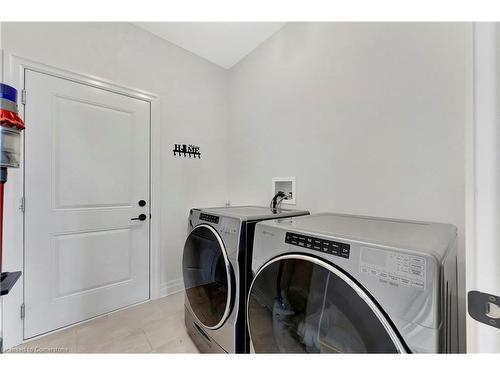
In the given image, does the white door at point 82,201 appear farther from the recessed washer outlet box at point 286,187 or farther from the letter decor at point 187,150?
the recessed washer outlet box at point 286,187

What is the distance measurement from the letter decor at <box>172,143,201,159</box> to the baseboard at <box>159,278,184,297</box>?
1.33 m

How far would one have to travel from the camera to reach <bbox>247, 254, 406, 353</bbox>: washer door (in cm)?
62

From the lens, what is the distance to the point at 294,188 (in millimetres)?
1800

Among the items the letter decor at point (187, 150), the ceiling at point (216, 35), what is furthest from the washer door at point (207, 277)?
the ceiling at point (216, 35)

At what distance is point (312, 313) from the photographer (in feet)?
2.53

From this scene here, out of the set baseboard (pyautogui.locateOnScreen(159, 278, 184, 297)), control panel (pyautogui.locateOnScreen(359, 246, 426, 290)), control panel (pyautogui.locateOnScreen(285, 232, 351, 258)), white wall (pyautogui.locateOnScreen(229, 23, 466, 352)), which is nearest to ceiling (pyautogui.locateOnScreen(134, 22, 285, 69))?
white wall (pyautogui.locateOnScreen(229, 23, 466, 352))

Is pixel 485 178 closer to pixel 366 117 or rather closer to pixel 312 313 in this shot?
pixel 312 313

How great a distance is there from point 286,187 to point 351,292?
50.3 inches

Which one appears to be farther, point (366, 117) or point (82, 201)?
point (82, 201)

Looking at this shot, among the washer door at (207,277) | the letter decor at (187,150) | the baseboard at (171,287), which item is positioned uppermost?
the letter decor at (187,150)

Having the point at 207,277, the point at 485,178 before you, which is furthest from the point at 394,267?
the point at 207,277

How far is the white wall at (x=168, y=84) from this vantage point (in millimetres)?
1587

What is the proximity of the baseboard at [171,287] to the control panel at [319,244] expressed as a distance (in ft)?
5.95
